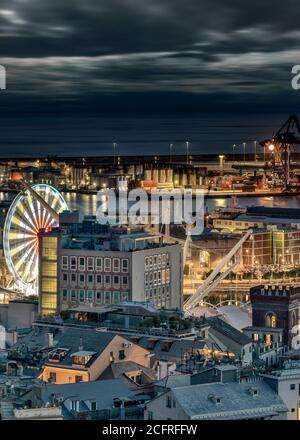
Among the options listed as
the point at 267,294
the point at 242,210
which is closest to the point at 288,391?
the point at 267,294

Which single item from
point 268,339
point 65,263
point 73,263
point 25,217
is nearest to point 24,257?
point 25,217

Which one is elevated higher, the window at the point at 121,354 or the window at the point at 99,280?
the window at the point at 99,280

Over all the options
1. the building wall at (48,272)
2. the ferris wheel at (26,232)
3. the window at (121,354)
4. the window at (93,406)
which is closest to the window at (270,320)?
the window at (121,354)

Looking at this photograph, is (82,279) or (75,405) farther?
(82,279)

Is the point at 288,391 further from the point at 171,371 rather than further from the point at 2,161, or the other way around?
the point at 2,161

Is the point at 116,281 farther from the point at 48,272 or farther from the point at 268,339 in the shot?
the point at 268,339

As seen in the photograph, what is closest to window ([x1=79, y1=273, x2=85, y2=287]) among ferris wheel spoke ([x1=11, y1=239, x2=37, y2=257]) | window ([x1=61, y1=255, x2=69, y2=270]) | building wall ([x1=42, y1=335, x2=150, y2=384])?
window ([x1=61, y1=255, x2=69, y2=270])

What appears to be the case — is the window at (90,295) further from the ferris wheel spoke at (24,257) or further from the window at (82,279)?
the ferris wheel spoke at (24,257)

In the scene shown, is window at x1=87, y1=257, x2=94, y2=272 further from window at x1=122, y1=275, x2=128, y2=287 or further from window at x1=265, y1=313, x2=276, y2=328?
window at x1=265, y1=313, x2=276, y2=328
